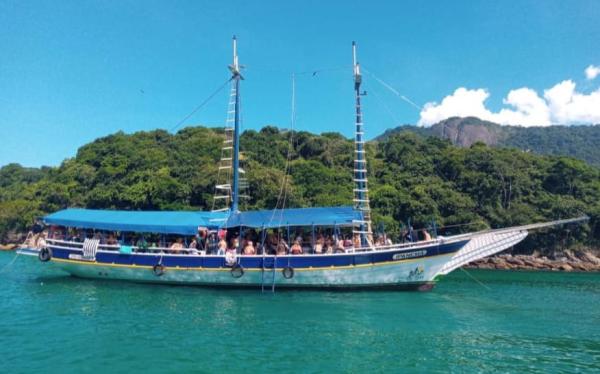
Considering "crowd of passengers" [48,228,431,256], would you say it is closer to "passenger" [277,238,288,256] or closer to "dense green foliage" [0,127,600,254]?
"passenger" [277,238,288,256]

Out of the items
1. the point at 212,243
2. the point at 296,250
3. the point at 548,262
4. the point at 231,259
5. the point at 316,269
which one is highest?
the point at 212,243

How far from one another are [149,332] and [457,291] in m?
17.4

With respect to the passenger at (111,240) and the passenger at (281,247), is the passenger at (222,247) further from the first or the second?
the passenger at (111,240)

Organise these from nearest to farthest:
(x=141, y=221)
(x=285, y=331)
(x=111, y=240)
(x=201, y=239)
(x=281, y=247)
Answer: (x=285, y=331)
(x=281, y=247)
(x=201, y=239)
(x=141, y=221)
(x=111, y=240)

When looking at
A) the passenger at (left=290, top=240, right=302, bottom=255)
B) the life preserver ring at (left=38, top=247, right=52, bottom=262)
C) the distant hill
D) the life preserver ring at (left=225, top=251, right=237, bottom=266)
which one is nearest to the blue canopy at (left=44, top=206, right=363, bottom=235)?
the passenger at (left=290, top=240, right=302, bottom=255)

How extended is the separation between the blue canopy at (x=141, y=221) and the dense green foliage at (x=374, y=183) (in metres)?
20.7

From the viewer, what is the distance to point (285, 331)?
1385cm

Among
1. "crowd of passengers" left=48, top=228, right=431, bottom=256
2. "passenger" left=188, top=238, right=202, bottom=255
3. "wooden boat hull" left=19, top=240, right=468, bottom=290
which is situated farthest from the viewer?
"passenger" left=188, top=238, right=202, bottom=255

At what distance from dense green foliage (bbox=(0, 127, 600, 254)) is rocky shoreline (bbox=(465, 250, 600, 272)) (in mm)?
1467

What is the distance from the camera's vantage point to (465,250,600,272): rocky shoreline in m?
43.3

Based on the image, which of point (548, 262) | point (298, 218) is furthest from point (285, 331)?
point (548, 262)

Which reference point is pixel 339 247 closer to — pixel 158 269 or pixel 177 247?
pixel 177 247

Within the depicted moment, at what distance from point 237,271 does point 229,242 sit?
292cm

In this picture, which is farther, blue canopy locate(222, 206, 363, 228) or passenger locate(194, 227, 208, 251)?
passenger locate(194, 227, 208, 251)
